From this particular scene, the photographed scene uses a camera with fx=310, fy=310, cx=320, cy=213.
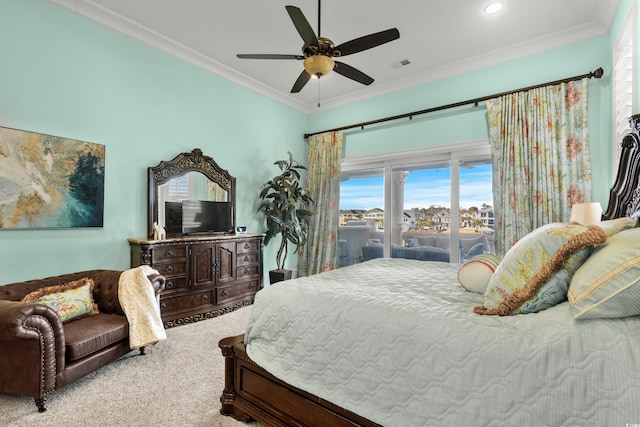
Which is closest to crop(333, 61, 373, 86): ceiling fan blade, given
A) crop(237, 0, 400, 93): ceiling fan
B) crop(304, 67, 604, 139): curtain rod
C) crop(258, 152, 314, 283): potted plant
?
crop(237, 0, 400, 93): ceiling fan

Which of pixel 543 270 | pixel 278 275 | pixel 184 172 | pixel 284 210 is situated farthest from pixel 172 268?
pixel 543 270

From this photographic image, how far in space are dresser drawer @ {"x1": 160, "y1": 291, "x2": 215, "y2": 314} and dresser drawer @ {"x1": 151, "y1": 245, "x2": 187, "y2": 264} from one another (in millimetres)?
408

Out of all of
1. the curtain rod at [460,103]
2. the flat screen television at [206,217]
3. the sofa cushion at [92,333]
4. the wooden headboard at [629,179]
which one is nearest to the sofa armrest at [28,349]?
the sofa cushion at [92,333]

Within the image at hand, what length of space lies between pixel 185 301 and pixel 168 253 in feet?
1.87

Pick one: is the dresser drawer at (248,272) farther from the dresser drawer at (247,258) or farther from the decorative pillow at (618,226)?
the decorative pillow at (618,226)

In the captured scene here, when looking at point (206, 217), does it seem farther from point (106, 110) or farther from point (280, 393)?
point (280, 393)

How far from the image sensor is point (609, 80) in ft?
9.97

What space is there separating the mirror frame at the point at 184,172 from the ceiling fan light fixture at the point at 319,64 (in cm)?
210

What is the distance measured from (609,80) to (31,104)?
531 cm

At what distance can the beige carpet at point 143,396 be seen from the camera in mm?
1794

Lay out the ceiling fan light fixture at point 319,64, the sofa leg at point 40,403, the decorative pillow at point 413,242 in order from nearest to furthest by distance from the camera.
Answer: the sofa leg at point 40,403, the ceiling fan light fixture at point 319,64, the decorative pillow at point 413,242

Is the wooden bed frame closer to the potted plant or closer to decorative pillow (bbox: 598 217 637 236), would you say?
decorative pillow (bbox: 598 217 637 236)

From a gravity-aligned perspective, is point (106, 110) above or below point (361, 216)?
above

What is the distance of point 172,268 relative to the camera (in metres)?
3.33
